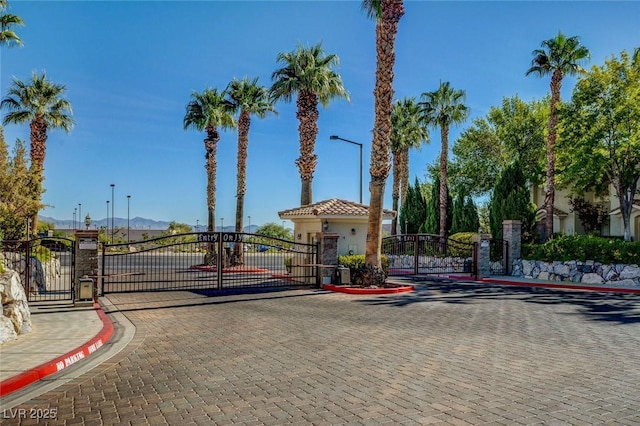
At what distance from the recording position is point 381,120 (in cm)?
1902

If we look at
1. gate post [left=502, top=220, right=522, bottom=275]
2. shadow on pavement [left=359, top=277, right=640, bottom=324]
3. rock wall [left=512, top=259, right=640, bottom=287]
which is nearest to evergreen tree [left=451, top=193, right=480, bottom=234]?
gate post [left=502, top=220, right=522, bottom=275]

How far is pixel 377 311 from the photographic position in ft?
44.9

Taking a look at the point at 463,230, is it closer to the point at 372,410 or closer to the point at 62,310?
the point at 62,310

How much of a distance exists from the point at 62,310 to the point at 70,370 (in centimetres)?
657

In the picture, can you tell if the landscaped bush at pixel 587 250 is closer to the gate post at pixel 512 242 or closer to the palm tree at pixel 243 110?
the gate post at pixel 512 242

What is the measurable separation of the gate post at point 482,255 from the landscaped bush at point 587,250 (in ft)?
7.81

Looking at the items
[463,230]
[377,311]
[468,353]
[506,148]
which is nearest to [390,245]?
[463,230]

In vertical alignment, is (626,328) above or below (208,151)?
below

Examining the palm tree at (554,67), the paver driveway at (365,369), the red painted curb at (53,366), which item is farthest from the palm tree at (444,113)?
the red painted curb at (53,366)

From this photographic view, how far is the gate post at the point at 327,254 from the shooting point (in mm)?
19844

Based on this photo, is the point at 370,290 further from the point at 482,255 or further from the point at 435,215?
the point at 435,215

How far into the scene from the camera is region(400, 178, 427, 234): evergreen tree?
A: 128 ft

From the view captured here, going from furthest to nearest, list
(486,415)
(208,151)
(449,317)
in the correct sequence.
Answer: (208,151)
(449,317)
(486,415)

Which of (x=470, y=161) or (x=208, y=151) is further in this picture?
(x=470, y=161)
